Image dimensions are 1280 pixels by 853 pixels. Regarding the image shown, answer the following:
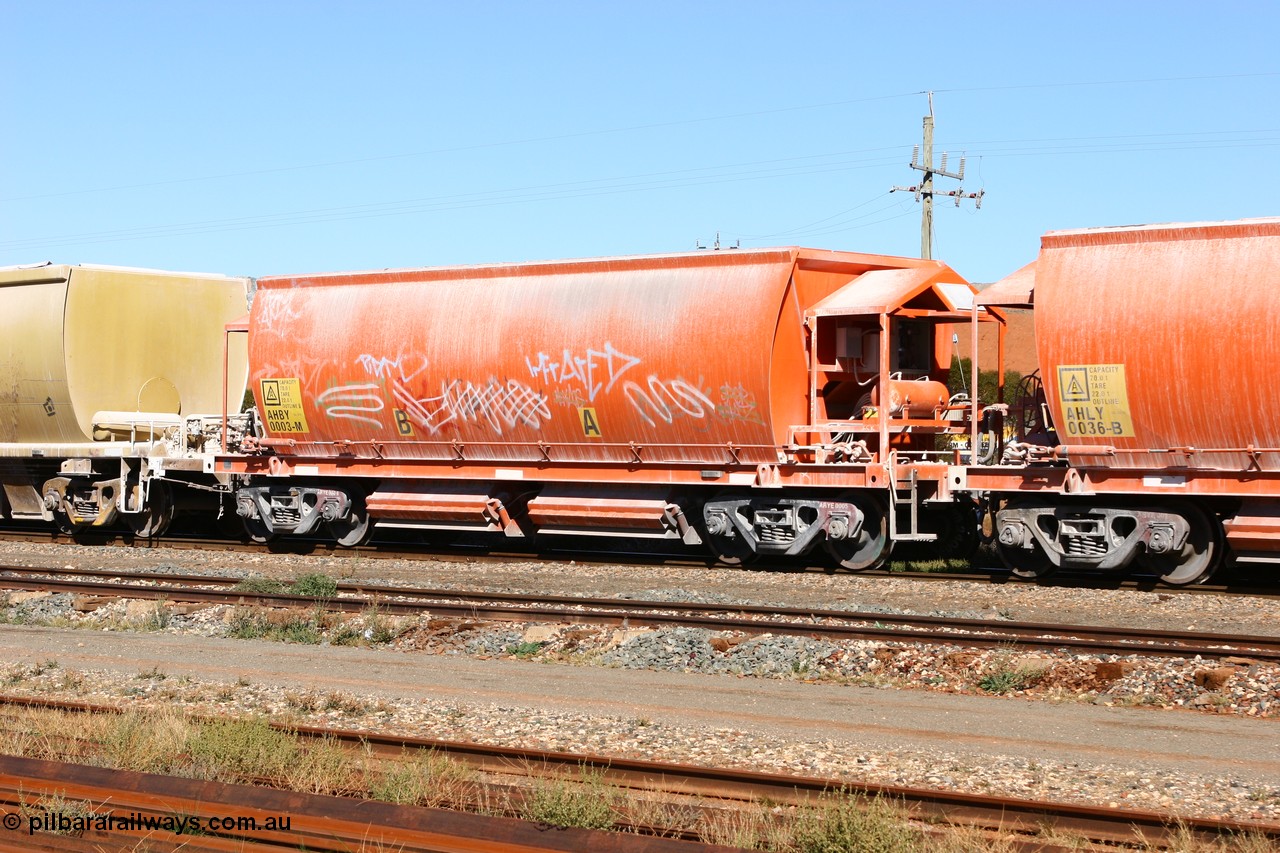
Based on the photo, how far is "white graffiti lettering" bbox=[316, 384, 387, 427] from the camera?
20.1 m

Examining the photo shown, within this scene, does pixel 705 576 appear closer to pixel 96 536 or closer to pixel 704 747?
pixel 704 747

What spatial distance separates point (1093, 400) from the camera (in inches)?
615

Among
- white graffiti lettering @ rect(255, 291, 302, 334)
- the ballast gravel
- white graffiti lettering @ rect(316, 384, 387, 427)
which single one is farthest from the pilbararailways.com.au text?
white graffiti lettering @ rect(255, 291, 302, 334)

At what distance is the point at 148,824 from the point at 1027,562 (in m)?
12.5

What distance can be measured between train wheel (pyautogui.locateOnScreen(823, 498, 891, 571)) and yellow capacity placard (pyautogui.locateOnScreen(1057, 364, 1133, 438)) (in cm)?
258

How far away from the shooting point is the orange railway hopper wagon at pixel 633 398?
17.2m

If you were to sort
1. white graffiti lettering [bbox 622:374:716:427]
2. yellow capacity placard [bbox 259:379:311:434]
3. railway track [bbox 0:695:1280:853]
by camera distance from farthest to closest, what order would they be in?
yellow capacity placard [bbox 259:379:311:434], white graffiti lettering [bbox 622:374:716:427], railway track [bbox 0:695:1280:853]

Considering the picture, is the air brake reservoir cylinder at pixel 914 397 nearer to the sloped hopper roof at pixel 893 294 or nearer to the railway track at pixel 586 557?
the sloped hopper roof at pixel 893 294

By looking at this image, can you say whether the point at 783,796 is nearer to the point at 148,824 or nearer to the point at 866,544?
the point at 148,824

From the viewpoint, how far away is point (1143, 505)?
15.7 metres

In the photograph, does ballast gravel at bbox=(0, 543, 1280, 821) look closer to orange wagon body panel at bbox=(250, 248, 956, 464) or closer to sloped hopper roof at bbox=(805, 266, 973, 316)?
orange wagon body panel at bbox=(250, 248, 956, 464)

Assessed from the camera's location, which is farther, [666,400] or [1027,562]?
[666,400]

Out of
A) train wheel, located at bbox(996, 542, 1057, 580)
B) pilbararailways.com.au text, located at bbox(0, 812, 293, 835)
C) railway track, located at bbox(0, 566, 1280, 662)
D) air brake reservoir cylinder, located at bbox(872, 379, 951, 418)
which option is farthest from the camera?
air brake reservoir cylinder, located at bbox(872, 379, 951, 418)

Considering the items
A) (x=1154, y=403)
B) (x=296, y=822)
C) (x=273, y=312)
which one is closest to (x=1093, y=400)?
(x=1154, y=403)
